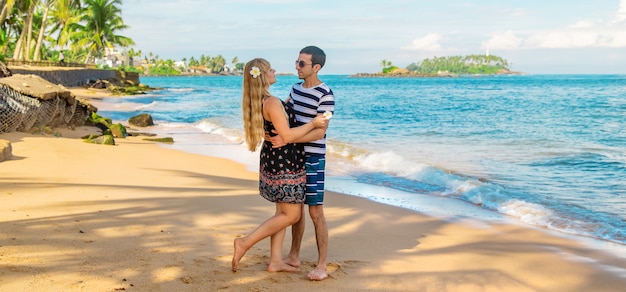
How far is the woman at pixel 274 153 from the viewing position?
4473 millimetres

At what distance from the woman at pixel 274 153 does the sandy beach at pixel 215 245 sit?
0.91 ft

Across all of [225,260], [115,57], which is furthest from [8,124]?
[115,57]

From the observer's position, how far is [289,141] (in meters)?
4.46

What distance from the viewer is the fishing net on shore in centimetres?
1152

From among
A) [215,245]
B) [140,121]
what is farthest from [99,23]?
[215,245]

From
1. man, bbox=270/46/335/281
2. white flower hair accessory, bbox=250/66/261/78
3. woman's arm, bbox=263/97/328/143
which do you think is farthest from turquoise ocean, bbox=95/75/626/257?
white flower hair accessory, bbox=250/66/261/78

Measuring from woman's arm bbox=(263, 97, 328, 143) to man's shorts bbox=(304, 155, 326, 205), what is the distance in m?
0.28

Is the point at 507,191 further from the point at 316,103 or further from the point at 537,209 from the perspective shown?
the point at 316,103

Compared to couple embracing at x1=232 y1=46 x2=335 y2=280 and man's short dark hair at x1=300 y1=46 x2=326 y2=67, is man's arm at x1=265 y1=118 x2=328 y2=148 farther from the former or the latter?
man's short dark hair at x1=300 y1=46 x2=326 y2=67

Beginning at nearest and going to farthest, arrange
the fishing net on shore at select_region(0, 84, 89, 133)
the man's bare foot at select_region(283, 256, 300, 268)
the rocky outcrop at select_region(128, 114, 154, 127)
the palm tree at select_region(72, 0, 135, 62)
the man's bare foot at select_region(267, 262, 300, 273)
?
1. the man's bare foot at select_region(267, 262, 300, 273)
2. the man's bare foot at select_region(283, 256, 300, 268)
3. the fishing net on shore at select_region(0, 84, 89, 133)
4. the rocky outcrop at select_region(128, 114, 154, 127)
5. the palm tree at select_region(72, 0, 135, 62)

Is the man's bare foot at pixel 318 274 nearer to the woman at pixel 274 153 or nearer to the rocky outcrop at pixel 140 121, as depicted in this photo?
the woman at pixel 274 153

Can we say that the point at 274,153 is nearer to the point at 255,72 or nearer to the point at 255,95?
the point at 255,95

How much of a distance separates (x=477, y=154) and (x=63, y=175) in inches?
386

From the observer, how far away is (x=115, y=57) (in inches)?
7475
